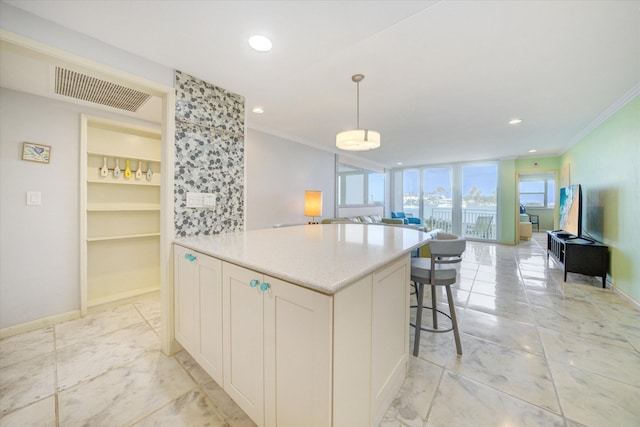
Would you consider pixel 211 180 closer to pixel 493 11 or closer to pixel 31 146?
pixel 31 146

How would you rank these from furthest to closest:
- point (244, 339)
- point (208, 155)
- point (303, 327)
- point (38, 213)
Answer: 1. point (38, 213)
2. point (208, 155)
3. point (244, 339)
4. point (303, 327)

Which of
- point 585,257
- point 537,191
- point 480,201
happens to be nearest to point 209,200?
point 585,257

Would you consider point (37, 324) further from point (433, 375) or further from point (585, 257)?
point (585, 257)

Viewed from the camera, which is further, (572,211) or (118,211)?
(572,211)

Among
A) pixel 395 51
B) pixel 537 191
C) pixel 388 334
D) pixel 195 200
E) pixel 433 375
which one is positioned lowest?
pixel 433 375

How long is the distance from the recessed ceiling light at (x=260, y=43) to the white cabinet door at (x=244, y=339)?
1.49 m

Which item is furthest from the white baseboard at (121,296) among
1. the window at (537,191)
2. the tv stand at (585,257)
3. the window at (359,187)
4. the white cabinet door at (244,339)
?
the window at (537,191)

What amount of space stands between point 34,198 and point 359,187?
607 centimetres

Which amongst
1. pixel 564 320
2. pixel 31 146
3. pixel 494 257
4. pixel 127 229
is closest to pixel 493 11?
pixel 564 320

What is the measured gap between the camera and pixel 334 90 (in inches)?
105

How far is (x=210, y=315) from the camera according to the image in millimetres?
1411

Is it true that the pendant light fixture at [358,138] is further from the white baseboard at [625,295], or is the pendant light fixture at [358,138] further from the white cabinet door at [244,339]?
the white baseboard at [625,295]

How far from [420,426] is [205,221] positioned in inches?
81.9

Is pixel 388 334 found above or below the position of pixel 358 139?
below
